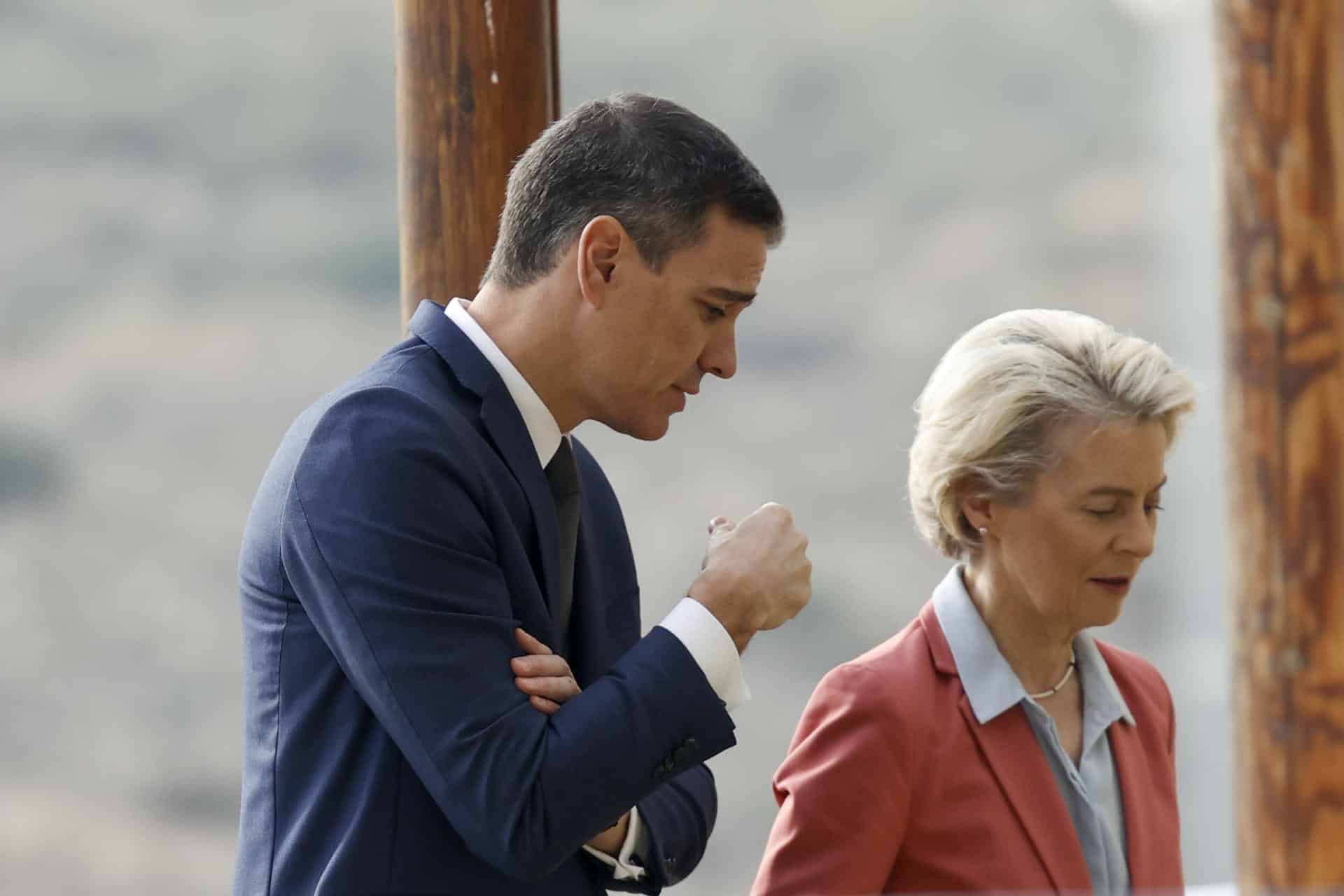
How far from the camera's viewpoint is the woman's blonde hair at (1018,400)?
2527 mm

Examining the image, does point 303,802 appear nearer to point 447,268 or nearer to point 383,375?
point 383,375

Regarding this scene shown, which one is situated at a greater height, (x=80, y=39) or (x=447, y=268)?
(x=80, y=39)

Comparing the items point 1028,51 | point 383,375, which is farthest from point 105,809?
point 383,375

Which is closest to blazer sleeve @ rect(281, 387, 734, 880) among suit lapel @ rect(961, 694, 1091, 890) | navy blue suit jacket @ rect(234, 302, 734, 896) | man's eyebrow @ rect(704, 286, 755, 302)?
navy blue suit jacket @ rect(234, 302, 734, 896)

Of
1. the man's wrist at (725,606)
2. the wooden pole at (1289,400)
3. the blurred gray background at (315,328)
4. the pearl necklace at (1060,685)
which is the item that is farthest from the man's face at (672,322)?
the blurred gray background at (315,328)

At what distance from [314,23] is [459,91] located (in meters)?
8.04

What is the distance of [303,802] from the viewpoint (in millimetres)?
1879

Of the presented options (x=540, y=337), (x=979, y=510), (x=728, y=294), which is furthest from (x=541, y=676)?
(x=979, y=510)

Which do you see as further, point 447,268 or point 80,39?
point 80,39

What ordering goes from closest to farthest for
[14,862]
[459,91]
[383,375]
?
1. [383,375]
2. [459,91]
3. [14,862]

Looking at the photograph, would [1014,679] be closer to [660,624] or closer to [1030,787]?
[1030,787]

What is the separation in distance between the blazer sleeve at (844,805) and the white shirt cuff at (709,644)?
1.60 feet

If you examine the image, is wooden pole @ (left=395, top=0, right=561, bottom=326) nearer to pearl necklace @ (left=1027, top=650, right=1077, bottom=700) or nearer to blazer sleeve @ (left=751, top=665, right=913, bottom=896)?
blazer sleeve @ (left=751, top=665, right=913, bottom=896)

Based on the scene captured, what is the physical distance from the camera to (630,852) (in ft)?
6.97
